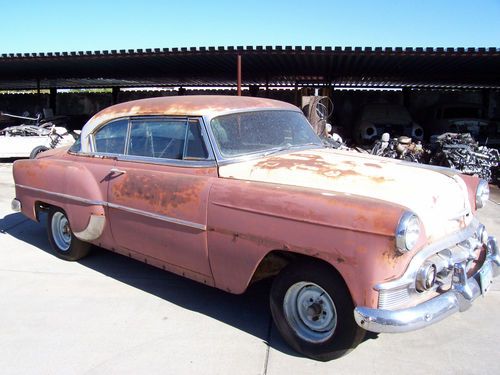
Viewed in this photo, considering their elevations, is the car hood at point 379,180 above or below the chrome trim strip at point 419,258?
above

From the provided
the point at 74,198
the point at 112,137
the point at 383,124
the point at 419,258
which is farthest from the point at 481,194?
the point at 383,124

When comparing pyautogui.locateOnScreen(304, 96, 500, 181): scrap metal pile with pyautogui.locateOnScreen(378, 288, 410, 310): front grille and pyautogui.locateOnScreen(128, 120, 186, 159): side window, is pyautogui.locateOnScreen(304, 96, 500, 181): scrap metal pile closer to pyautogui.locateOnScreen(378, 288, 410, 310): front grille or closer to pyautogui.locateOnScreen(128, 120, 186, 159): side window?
pyautogui.locateOnScreen(128, 120, 186, 159): side window

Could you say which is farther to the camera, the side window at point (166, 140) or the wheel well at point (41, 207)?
the wheel well at point (41, 207)

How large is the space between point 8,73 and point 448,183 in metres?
19.4

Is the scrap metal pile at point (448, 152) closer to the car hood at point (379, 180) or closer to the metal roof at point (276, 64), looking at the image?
the metal roof at point (276, 64)

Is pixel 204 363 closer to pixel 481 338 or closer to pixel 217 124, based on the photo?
pixel 217 124

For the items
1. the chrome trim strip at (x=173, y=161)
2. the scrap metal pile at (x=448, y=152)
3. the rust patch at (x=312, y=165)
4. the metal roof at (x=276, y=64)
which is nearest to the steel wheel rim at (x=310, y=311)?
the rust patch at (x=312, y=165)

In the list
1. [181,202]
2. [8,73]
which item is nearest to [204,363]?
[181,202]

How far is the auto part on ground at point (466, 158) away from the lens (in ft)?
34.1

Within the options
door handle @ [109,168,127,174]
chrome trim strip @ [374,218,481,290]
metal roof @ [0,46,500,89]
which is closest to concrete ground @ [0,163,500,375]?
chrome trim strip @ [374,218,481,290]

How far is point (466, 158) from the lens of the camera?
10.4 m

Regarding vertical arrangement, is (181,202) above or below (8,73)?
below

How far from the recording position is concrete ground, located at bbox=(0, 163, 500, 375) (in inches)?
123

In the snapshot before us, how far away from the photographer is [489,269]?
347cm
